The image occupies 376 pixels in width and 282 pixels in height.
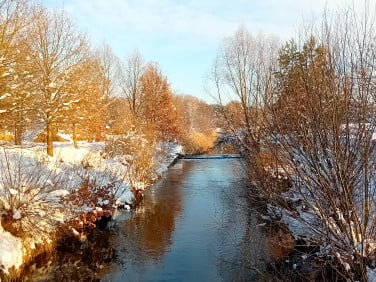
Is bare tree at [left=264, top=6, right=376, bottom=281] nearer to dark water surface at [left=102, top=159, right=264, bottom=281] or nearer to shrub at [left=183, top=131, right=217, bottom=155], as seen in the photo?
dark water surface at [left=102, top=159, right=264, bottom=281]

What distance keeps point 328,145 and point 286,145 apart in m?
0.68

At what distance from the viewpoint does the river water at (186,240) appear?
9242mm

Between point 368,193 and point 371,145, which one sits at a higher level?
point 371,145

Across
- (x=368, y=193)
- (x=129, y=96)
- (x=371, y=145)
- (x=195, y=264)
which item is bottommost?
(x=195, y=264)

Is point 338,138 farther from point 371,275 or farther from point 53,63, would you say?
point 53,63

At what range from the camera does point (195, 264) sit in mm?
9805

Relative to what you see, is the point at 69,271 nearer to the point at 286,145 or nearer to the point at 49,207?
the point at 49,207

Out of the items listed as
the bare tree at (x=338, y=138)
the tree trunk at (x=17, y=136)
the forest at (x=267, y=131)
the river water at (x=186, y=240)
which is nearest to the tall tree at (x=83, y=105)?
the forest at (x=267, y=131)

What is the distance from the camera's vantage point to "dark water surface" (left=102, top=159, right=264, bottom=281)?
925cm

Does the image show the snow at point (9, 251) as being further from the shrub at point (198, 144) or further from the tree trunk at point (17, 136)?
the shrub at point (198, 144)

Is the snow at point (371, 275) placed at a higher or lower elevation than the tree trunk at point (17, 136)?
lower

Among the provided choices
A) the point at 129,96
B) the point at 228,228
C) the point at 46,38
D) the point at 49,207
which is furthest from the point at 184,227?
the point at 129,96

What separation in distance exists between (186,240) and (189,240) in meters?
0.09

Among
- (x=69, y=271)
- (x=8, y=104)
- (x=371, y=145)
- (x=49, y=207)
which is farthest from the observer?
(x=8, y=104)
